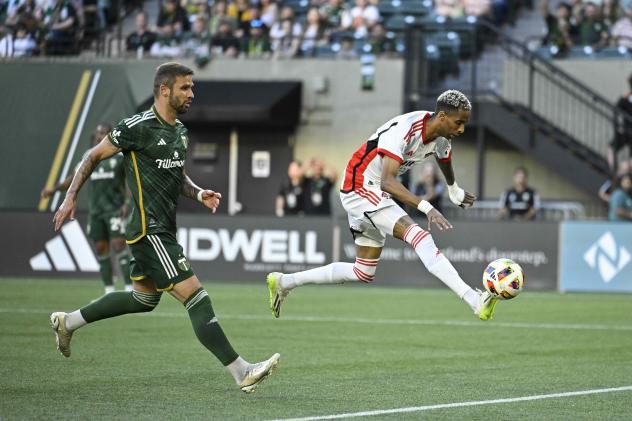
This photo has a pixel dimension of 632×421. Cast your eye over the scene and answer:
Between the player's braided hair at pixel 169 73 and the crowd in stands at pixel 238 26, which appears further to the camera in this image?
the crowd in stands at pixel 238 26

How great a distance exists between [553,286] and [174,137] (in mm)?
14893

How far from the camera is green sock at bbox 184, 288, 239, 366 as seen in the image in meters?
8.96

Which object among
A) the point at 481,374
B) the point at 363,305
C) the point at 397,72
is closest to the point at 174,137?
the point at 481,374

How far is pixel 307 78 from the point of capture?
A: 29.0 meters

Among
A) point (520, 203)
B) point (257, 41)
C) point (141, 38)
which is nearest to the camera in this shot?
point (520, 203)

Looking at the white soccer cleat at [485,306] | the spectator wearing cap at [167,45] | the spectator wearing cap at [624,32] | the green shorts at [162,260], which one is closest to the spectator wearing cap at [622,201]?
the spectator wearing cap at [624,32]

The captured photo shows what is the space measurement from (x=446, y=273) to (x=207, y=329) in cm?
254

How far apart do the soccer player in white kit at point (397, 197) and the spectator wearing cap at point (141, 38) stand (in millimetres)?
18252

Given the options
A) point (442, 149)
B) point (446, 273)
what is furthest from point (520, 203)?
point (446, 273)

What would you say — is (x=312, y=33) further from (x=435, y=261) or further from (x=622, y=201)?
(x=435, y=261)

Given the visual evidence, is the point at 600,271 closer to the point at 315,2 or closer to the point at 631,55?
the point at 631,55

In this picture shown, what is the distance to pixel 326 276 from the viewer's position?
39.0 feet

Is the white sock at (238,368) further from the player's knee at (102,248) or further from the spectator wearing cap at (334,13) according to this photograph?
the spectator wearing cap at (334,13)

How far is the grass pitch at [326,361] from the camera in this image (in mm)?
8625
